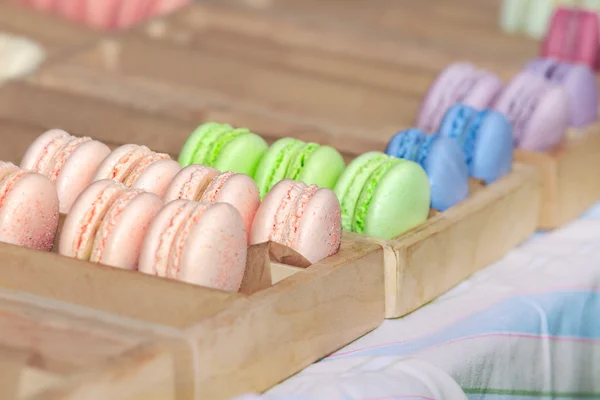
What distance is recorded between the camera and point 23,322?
86 cm

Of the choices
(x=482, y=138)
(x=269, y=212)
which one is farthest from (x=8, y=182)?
(x=482, y=138)

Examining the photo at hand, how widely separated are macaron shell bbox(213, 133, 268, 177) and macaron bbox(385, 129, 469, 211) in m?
0.18

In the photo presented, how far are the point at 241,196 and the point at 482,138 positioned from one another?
16.8 inches

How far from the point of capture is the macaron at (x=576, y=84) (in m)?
1.65

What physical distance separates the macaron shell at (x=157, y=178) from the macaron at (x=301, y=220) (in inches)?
4.5

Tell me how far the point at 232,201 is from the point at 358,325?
0.18 metres

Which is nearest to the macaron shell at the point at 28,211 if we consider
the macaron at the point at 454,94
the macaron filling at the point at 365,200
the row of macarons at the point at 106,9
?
the macaron filling at the point at 365,200

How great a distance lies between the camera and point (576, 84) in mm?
1650

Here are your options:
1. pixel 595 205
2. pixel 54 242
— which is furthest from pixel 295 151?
pixel 595 205

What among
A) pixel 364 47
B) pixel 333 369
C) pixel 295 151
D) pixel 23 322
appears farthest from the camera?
pixel 364 47

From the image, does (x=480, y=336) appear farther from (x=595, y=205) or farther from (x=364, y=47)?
(x=364, y=47)

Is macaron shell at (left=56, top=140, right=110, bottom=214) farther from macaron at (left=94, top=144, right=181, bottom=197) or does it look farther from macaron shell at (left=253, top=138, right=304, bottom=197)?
macaron shell at (left=253, top=138, right=304, bottom=197)

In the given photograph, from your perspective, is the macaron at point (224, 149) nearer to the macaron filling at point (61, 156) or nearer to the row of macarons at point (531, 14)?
the macaron filling at point (61, 156)

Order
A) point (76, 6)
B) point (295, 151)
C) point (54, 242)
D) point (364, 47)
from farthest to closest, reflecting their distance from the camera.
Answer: point (76, 6) → point (364, 47) → point (295, 151) → point (54, 242)
